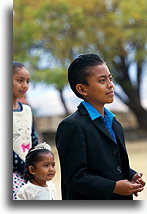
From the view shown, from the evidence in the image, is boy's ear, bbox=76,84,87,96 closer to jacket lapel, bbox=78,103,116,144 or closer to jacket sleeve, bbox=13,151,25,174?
jacket lapel, bbox=78,103,116,144

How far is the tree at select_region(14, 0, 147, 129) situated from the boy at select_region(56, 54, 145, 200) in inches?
225

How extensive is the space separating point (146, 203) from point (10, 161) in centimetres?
48

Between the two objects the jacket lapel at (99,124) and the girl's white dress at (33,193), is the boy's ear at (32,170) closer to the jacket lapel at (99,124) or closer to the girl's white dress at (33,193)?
the girl's white dress at (33,193)

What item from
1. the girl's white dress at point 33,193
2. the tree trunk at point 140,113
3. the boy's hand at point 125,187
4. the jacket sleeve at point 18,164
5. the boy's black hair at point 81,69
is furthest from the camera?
the tree trunk at point 140,113

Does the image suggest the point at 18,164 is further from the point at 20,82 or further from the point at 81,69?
the point at 81,69

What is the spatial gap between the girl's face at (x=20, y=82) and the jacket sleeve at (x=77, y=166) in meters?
0.62

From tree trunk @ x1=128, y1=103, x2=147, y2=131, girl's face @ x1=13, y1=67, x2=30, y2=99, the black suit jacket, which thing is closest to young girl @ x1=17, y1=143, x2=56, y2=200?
girl's face @ x1=13, y1=67, x2=30, y2=99

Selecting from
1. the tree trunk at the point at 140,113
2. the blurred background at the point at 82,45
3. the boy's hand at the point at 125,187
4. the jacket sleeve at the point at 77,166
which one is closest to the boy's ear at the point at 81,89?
the jacket sleeve at the point at 77,166

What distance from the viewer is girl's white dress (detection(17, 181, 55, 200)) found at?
62.6 inches

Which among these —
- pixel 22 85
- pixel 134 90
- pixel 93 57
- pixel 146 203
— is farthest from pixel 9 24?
pixel 134 90

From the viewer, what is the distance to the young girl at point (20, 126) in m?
1.75

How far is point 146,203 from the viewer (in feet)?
4.63

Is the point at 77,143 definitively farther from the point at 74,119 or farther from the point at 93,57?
the point at 93,57

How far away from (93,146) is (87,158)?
4 centimetres
